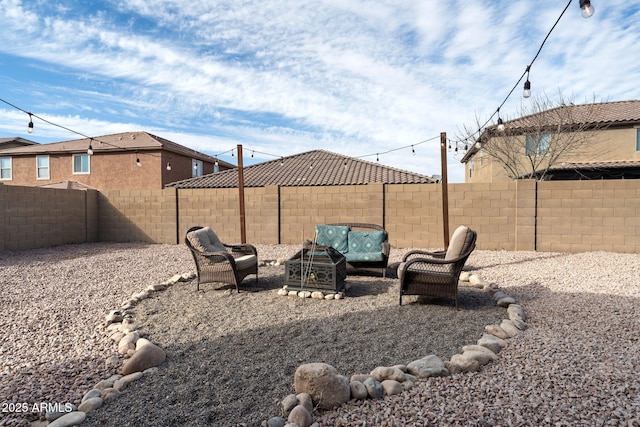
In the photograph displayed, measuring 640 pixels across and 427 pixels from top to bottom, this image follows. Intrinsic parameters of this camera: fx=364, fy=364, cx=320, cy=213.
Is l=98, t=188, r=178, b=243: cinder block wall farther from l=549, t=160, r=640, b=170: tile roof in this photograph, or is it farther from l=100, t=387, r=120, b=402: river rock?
l=549, t=160, r=640, b=170: tile roof

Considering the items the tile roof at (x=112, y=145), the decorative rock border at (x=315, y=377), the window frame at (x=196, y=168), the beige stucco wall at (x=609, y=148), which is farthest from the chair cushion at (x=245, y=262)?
the window frame at (x=196, y=168)

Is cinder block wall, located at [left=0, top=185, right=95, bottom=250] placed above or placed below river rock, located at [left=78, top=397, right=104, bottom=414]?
above

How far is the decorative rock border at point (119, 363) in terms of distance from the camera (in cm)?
218

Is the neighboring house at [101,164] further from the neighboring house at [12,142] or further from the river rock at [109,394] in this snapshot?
the river rock at [109,394]

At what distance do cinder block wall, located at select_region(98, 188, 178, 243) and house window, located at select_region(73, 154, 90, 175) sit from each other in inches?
403

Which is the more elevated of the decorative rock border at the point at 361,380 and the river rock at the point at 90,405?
the decorative rock border at the point at 361,380

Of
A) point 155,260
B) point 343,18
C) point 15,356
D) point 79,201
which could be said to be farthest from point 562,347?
point 79,201

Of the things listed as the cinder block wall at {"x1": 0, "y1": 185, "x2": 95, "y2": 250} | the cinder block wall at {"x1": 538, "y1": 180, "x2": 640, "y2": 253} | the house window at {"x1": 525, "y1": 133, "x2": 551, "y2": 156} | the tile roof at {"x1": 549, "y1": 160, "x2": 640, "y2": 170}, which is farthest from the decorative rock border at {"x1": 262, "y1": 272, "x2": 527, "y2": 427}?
the tile roof at {"x1": 549, "y1": 160, "x2": 640, "y2": 170}

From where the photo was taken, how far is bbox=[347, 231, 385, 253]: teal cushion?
6.73 metres

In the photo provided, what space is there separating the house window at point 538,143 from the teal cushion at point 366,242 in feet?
37.6

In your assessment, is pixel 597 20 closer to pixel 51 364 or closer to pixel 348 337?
pixel 348 337

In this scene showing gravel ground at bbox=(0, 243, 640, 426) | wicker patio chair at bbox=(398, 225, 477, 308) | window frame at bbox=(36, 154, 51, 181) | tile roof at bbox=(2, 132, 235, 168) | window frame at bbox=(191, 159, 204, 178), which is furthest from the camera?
window frame at bbox=(191, 159, 204, 178)

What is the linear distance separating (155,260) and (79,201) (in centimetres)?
463

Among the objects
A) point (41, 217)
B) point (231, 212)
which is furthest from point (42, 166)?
point (231, 212)
